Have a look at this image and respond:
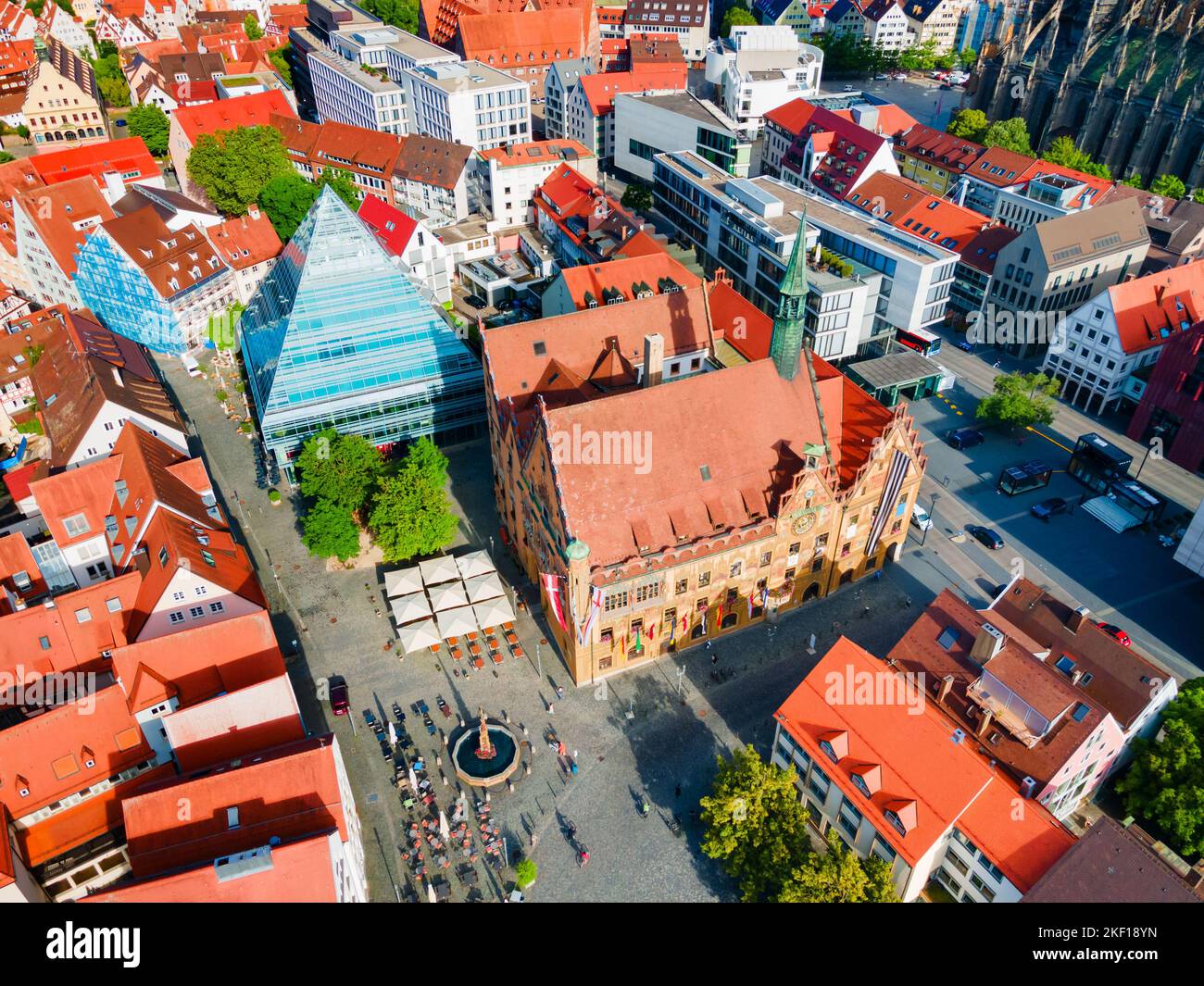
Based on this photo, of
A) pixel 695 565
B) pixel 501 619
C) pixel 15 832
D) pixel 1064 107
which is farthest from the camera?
pixel 1064 107

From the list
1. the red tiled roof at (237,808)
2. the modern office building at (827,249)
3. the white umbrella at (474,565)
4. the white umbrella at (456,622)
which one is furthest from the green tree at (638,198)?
the red tiled roof at (237,808)

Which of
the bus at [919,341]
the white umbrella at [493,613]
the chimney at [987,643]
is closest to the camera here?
the chimney at [987,643]

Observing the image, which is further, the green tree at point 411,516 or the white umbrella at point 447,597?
the green tree at point 411,516

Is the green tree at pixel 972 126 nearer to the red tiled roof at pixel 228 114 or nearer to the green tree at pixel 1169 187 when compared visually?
the green tree at pixel 1169 187

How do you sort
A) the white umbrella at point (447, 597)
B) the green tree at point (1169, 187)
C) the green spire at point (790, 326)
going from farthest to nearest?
1. the green tree at point (1169, 187)
2. the white umbrella at point (447, 597)
3. the green spire at point (790, 326)

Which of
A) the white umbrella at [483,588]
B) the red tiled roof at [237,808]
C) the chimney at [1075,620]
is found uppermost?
the red tiled roof at [237,808]

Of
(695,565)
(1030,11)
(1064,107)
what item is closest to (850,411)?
(695,565)

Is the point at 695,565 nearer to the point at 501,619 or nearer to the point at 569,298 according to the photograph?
the point at 501,619
